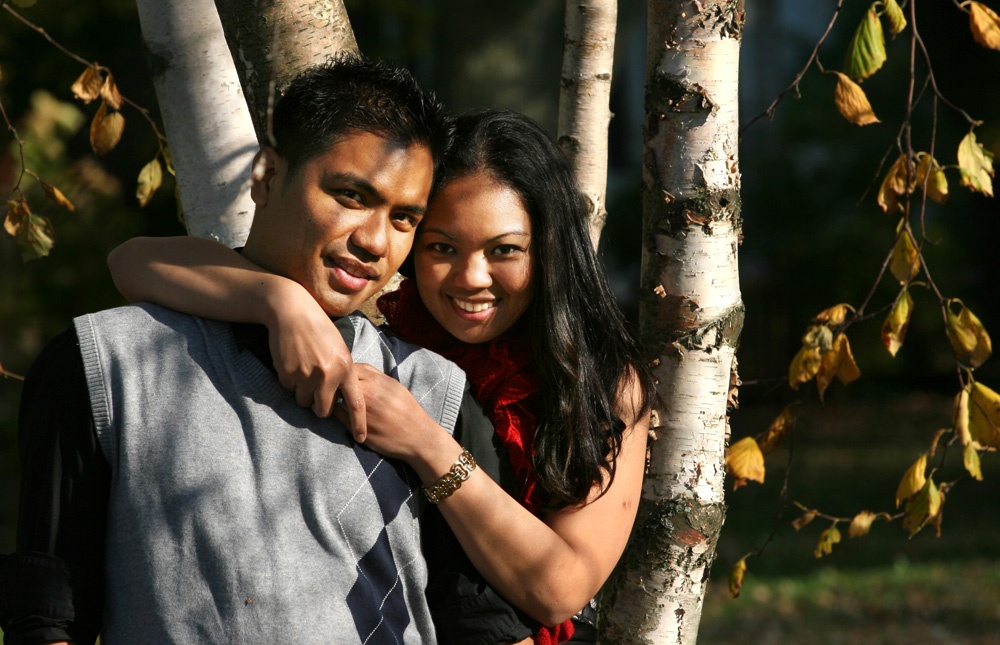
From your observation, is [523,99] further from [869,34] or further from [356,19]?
[869,34]

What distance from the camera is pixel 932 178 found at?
2422 mm

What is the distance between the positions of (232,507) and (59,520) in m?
0.26

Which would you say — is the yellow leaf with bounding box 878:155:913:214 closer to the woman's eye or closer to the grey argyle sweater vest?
the woman's eye

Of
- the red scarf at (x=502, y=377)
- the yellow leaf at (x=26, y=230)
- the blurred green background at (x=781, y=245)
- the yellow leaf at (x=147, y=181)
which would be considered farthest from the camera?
the blurred green background at (x=781, y=245)

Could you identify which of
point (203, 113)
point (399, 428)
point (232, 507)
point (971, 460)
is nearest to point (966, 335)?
point (971, 460)

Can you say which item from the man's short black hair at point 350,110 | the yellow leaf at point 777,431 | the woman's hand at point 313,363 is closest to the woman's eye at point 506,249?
the man's short black hair at point 350,110

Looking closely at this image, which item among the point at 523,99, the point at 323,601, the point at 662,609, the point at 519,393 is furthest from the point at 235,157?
the point at 523,99

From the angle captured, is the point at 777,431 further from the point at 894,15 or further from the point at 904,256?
the point at 894,15

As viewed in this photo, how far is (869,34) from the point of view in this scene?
2193mm

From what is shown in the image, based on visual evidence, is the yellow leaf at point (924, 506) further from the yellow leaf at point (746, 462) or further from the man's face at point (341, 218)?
the man's face at point (341, 218)

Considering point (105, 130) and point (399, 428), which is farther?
point (105, 130)

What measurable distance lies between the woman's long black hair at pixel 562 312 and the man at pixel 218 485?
0.27 m

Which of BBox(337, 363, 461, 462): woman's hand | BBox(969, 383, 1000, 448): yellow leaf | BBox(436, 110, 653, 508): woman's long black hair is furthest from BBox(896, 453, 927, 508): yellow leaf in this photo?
BBox(337, 363, 461, 462): woman's hand

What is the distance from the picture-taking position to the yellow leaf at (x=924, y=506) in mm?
2289
